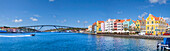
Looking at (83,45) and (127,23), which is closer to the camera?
(83,45)

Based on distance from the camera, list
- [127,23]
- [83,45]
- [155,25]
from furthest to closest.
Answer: [127,23] → [155,25] → [83,45]

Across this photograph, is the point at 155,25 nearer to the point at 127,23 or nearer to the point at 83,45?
the point at 127,23

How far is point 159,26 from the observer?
96.4 meters

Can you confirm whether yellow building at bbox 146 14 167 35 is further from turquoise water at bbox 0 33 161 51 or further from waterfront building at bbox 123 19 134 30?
waterfront building at bbox 123 19 134 30

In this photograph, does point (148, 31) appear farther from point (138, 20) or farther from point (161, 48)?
point (161, 48)

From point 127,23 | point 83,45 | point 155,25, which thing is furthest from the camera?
point 127,23

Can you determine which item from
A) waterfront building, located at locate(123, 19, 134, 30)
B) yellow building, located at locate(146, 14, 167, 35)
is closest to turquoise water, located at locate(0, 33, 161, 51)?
yellow building, located at locate(146, 14, 167, 35)

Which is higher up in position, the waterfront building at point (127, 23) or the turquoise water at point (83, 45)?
the waterfront building at point (127, 23)

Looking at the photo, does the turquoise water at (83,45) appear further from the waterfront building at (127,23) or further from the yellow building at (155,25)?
the waterfront building at (127,23)

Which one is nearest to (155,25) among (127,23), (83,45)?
(127,23)

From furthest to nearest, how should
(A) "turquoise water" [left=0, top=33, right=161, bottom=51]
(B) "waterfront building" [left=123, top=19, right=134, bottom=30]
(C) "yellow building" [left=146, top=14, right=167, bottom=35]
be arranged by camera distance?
1. (B) "waterfront building" [left=123, top=19, right=134, bottom=30]
2. (C) "yellow building" [left=146, top=14, right=167, bottom=35]
3. (A) "turquoise water" [left=0, top=33, right=161, bottom=51]

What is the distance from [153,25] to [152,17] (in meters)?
5.00

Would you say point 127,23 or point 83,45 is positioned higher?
point 127,23

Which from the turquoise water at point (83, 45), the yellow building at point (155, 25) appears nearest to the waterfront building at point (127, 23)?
the yellow building at point (155, 25)
